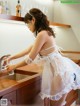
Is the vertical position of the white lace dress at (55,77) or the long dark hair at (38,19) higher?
the long dark hair at (38,19)

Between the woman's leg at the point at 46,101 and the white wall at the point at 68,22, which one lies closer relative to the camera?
the woman's leg at the point at 46,101

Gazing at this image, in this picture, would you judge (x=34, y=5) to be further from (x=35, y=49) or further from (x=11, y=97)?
(x=11, y=97)

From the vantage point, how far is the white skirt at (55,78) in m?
1.83

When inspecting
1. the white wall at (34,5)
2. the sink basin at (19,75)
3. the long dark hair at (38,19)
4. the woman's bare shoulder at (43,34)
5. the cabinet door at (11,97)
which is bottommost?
the sink basin at (19,75)

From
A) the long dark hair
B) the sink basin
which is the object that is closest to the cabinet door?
the sink basin

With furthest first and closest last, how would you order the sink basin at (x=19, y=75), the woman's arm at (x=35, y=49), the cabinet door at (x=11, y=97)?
1. the sink basin at (x=19, y=75)
2. the woman's arm at (x=35, y=49)
3. the cabinet door at (x=11, y=97)

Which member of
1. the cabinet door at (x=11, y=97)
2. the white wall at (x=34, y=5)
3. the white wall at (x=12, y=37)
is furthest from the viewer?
the white wall at (x=34, y=5)

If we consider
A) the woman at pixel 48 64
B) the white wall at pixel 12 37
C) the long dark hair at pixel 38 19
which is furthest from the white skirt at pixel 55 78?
the white wall at pixel 12 37

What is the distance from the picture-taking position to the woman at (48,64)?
5.97 ft

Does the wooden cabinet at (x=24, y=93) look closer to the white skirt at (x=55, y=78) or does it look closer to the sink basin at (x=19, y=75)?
the white skirt at (x=55, y=78)

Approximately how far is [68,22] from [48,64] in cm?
192

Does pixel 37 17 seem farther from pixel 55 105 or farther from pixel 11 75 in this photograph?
pixel 55 105

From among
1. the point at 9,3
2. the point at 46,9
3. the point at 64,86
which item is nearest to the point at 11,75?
the point at 64,86

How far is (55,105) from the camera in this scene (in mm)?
2051
